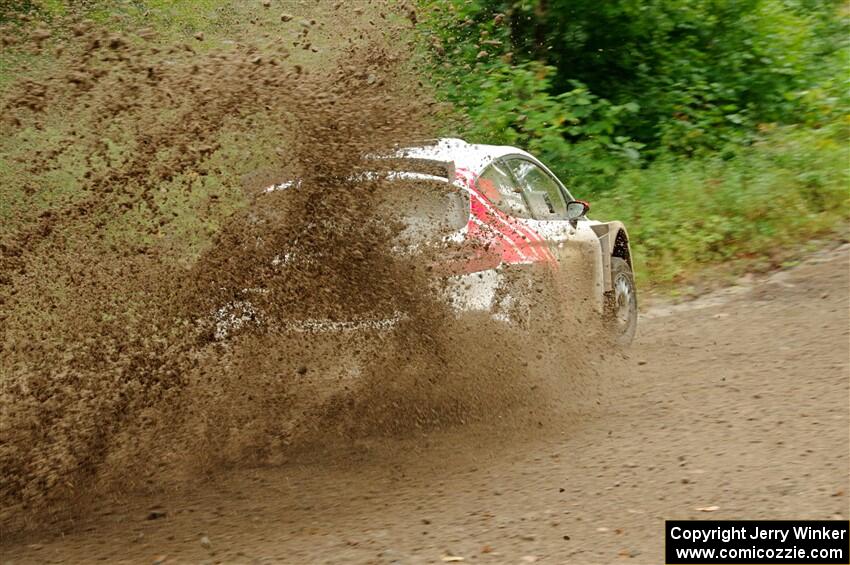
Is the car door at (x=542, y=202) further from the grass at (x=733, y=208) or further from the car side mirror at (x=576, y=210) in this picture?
the grass at (x=733, y=208)

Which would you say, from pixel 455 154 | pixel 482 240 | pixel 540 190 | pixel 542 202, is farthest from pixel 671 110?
pixel 482 240

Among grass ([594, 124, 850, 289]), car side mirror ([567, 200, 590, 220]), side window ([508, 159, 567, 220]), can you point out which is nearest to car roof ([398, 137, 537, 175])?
side window ([508, 159, 567, 220])

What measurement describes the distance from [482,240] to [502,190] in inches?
28.5

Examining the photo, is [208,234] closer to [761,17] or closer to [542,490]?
[542,490]

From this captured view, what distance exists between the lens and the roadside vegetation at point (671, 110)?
36.2 feet

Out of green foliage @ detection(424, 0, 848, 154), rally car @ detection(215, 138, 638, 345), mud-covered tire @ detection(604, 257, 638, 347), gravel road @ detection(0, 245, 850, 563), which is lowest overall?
gravel road @ detection(0, 245, 850, 563)

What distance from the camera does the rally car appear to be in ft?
19.9

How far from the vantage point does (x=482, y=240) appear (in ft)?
20.2

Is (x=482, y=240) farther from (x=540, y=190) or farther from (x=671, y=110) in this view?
(x=671, y=110)

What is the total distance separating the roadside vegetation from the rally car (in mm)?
3393

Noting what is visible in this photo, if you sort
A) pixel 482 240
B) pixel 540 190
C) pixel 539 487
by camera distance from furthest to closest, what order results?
pixel 540 190
pixel 482 240
pixel 539 487

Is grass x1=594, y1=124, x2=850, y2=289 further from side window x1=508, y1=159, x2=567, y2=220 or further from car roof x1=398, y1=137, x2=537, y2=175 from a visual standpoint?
car roof x1=398, y1=137, x2=537, y2=175

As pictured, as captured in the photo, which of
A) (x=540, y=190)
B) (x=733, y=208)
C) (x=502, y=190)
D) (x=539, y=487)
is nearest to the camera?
(x=539, y=487)

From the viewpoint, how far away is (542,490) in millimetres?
5074
